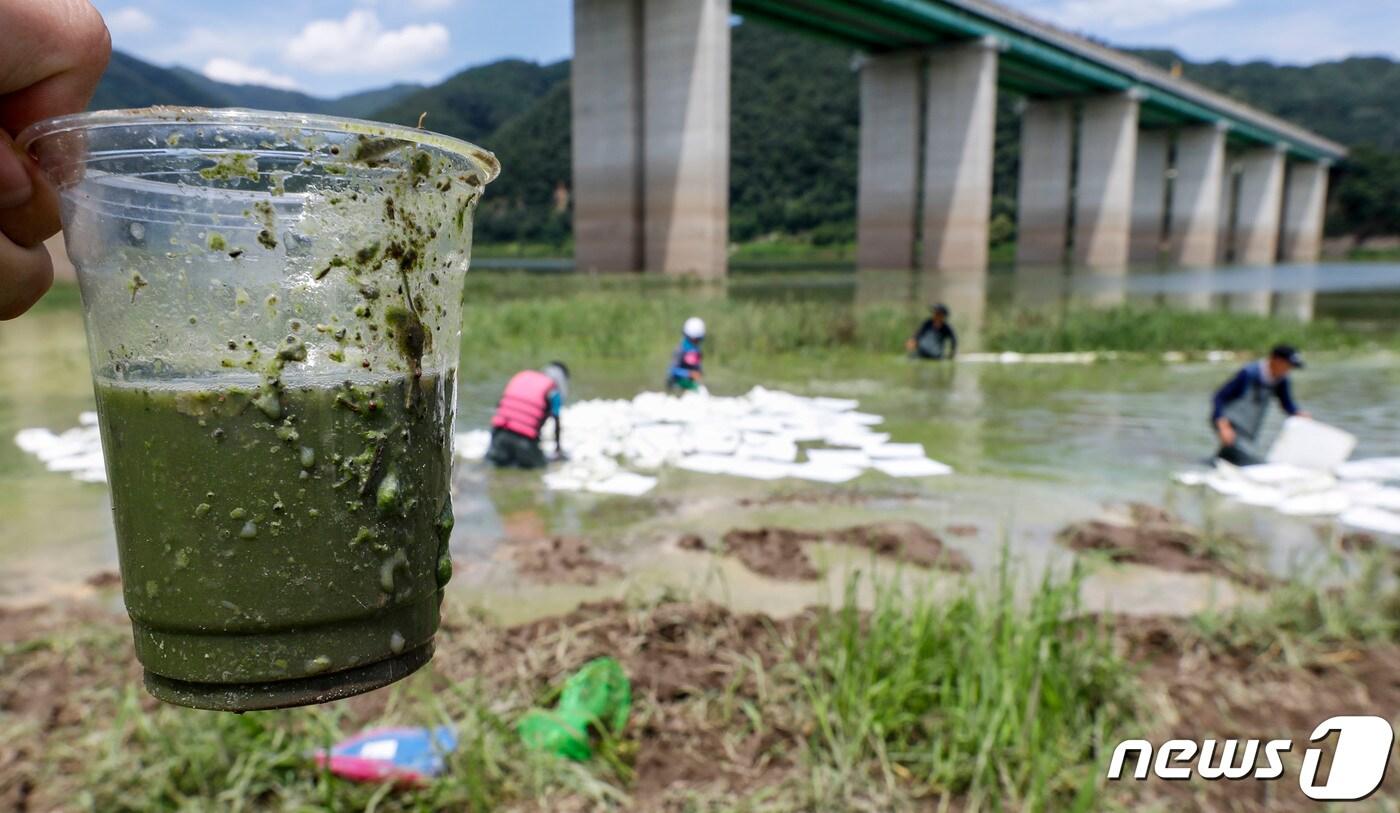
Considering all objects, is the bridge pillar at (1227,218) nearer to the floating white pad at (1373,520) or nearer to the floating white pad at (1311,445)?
the floating white pad at (1311,445)

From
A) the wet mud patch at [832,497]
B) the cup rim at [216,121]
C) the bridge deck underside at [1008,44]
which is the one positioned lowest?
the wet mud patch at [832,497]

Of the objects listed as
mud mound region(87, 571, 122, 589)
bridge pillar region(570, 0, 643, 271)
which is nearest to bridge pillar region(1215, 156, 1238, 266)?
bridge pillar region(570, 0, 643, 271)

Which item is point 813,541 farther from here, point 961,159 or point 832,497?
point 961,159

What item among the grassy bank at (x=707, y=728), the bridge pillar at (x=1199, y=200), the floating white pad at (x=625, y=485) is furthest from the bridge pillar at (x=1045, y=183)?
the grassy bank at (x=707, y=728)

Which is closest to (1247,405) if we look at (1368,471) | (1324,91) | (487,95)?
(1368,471)

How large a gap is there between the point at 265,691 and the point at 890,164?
39002 mm

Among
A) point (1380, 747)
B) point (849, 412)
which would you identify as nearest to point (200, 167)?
point (1380, 747)

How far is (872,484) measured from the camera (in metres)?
5.74

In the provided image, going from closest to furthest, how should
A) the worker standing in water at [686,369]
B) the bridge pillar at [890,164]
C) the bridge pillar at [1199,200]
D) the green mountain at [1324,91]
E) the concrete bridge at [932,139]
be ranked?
the worker standing in water at [686,369] → the concrete bridge at [932,139] → the bridge pillar at [890,164] → the bridge pillar at [1199,200] → the green mountain at [1324,91]

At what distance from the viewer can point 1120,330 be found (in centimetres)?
1268

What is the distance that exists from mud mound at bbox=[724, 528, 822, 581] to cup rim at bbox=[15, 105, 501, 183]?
3.31 meters

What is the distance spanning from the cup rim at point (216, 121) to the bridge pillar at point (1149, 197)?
61084 millimetres

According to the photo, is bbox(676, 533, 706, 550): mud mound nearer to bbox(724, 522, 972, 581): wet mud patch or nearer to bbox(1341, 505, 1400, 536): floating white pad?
bbox(724, 522, 972, 581): wet mud patch

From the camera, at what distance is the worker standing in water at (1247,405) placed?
6.07m
